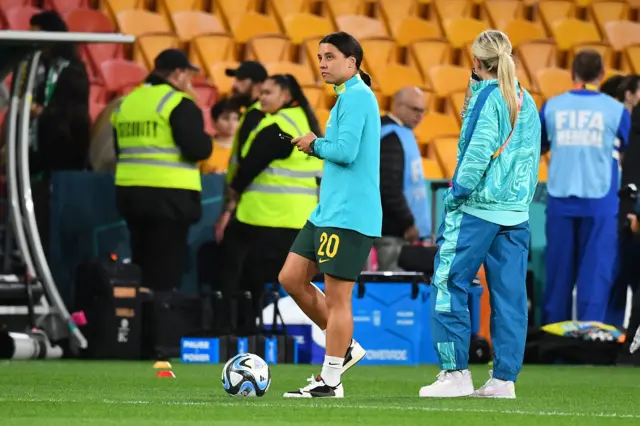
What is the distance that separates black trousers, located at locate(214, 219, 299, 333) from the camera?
34.5 feet

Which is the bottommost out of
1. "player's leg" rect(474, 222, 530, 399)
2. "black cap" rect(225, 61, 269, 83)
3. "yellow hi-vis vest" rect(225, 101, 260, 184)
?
"player's leg" rect(474, 222, 530, 399)

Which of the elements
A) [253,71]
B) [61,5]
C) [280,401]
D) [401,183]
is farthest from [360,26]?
[280,401]

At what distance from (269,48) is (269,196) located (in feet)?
13.1

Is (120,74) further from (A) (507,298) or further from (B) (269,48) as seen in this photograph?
(A) (507,298)

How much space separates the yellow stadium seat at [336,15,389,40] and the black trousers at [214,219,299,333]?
193 inches

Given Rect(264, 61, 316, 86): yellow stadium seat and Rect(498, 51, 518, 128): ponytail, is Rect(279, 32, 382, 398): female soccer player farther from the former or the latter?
Rect(264, 61, 316, 86): yellow stadium seat

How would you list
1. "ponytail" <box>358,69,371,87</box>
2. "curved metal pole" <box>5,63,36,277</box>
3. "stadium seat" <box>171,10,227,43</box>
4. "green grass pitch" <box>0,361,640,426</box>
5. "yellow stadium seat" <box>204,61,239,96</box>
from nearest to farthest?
"green grass pitch" <box>0,361,640,426</box> → "ponytail" <box>358,69,371,87</box> → "curved metal pole" <box>5,63,36,277</box> → "yellow stadium seat" <box>204,61,239,96</box> → "stadium seat" <box>171,10,227,43</box>

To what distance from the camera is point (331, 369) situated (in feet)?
21.9

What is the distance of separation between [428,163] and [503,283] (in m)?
7.50

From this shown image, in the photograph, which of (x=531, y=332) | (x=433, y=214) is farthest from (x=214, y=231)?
(x=531, y=332)

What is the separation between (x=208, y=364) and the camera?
32.9 ft

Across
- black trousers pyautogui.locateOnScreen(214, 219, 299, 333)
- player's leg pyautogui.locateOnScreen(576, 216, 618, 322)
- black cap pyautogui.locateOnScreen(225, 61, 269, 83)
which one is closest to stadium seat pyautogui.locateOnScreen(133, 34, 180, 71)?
black cap pyautogui.locateOnScreen(225, 61, 269, 83)

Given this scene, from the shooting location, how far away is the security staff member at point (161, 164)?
10.7 meters

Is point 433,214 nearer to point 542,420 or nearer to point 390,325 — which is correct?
point 390,325
